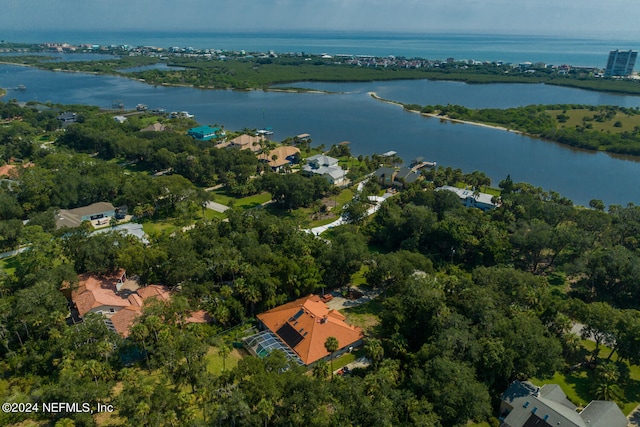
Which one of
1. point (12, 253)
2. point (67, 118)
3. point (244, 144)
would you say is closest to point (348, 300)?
point (12, 253)

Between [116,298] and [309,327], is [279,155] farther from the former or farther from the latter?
[309,327]

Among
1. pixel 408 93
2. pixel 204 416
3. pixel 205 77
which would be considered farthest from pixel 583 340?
pixel 205 77

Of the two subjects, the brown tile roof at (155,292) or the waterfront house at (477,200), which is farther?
the waterfront house at (477,200)

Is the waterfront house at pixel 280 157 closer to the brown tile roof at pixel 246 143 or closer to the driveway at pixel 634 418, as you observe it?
the brown tile roof at pixel 246 143

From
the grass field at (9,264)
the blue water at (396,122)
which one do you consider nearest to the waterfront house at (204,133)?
the blue water at (396,122)

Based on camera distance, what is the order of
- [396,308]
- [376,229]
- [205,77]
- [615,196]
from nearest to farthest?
[396,308]
[376,229]
[615,196]
[205,77]

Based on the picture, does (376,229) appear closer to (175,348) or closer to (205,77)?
(175,348)
